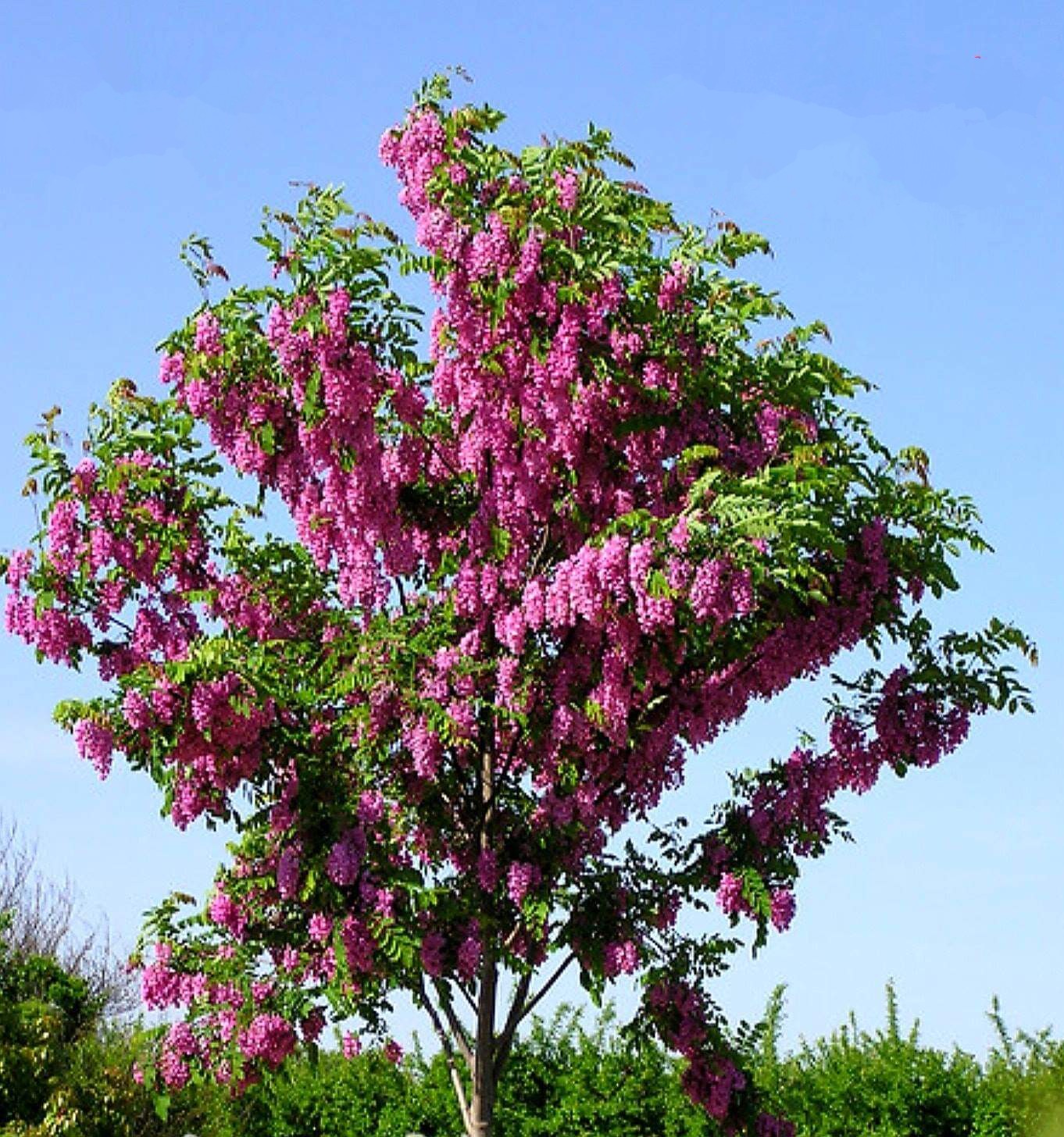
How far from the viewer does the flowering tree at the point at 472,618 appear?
1020 centimetres

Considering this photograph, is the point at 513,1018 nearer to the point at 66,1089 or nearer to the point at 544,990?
the point at 544,990

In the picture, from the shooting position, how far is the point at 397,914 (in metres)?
10.3

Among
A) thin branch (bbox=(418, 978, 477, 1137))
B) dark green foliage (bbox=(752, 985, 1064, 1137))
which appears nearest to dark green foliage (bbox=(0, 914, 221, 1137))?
thin branch (bbox=(418, 978, 477, 1137))

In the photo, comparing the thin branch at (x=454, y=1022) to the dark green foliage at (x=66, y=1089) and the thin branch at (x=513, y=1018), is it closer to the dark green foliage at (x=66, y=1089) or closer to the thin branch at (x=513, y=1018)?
the thin branch at (x=513, y=1018)

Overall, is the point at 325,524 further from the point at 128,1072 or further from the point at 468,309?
the point at 128,1072

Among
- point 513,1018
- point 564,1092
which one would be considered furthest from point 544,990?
point 564,1092

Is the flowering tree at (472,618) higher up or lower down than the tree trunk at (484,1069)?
higher up

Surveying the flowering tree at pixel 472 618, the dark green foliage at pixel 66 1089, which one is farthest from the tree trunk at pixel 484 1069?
the dark green foliage at pixel 66 1089

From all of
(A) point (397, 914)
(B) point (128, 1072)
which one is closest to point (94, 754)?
(A) point (397, 914)

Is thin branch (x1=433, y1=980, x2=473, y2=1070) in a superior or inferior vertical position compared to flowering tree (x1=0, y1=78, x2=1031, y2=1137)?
inferior

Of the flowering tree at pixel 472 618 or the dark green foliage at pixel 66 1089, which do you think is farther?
the dark green foliage at pixel 66 1089

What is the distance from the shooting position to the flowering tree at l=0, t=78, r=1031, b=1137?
1020 centimetres

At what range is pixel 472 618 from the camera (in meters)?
10.9

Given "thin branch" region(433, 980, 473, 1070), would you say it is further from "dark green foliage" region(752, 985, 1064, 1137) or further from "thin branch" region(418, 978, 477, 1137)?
"dark green foliage" region(752, 985, 1064, 1137)
